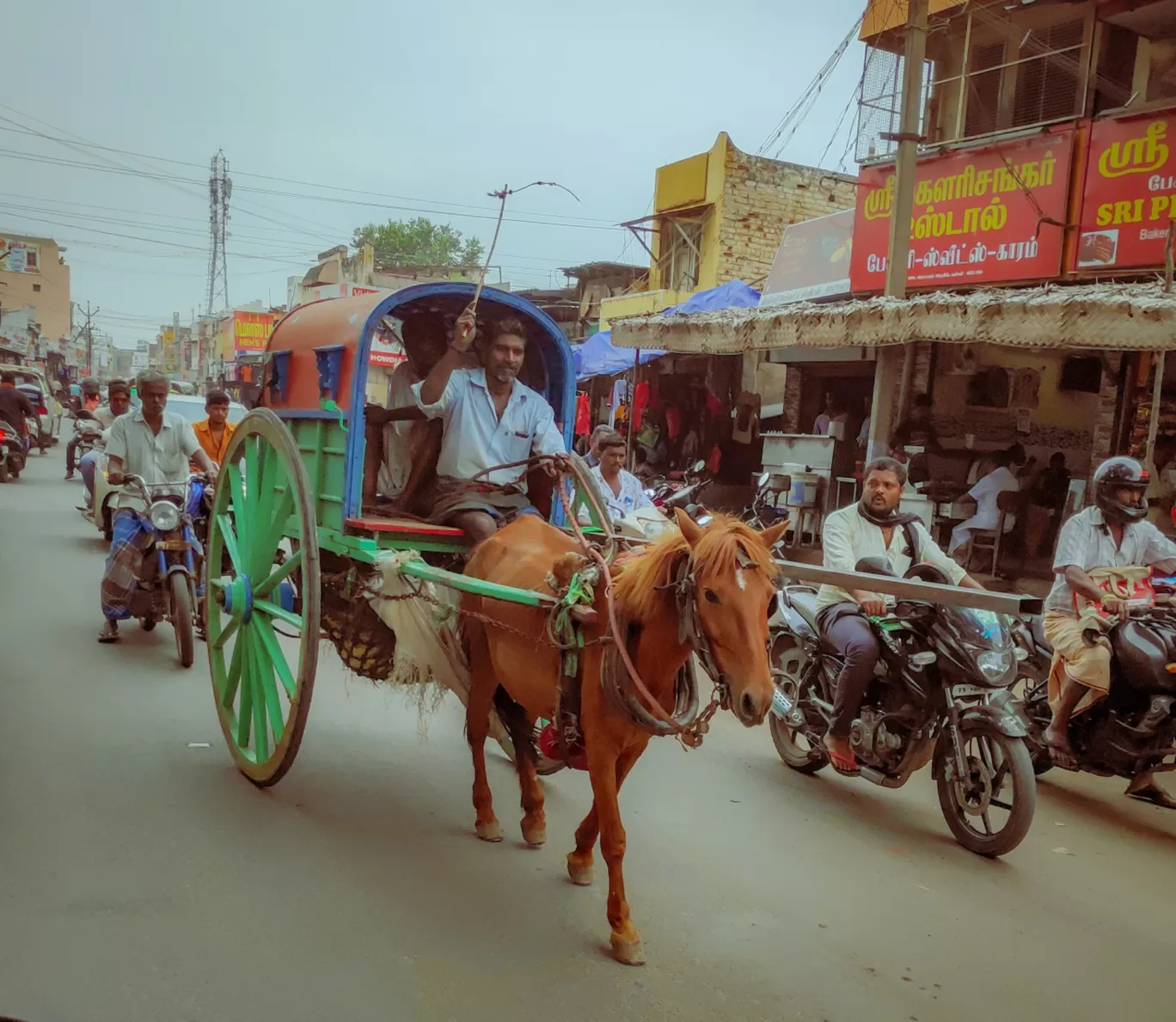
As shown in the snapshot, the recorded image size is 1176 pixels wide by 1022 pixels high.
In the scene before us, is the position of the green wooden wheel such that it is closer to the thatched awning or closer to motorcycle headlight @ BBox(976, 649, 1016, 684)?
motorcycle headlight @ BBox(976, 649, 1016, 684)

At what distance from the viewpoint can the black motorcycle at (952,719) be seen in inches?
174

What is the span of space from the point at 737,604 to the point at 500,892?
1609 mm

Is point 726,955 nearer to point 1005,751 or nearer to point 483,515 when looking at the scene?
point 1005,751

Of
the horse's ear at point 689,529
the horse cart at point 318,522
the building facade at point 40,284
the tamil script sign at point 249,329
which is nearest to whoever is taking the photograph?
the horse's ear at point 689,529

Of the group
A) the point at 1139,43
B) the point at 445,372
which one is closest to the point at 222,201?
the point at 1139,43

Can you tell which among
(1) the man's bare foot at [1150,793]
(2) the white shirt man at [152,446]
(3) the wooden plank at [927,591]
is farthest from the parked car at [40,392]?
(1) the man's bare foot at [1150,793]

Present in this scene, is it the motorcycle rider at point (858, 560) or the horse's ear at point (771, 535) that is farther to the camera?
the motorcycle rider at point (858, 560)

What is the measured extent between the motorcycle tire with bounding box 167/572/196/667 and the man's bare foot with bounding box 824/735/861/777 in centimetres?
414

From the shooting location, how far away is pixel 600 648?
3477 mm

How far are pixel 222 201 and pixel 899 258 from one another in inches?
2076

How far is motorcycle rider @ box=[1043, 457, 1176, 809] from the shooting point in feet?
16.2

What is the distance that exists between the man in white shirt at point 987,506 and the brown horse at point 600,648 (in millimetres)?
8122

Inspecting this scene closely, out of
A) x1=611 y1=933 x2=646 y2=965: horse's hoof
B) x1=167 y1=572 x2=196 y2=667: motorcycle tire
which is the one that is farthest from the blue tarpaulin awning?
x1=611 y1=933 x2=646 y2=965: horse's hoof

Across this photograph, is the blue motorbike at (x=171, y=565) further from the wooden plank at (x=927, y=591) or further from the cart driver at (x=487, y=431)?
the wooden plank at (x=927, y=591)
